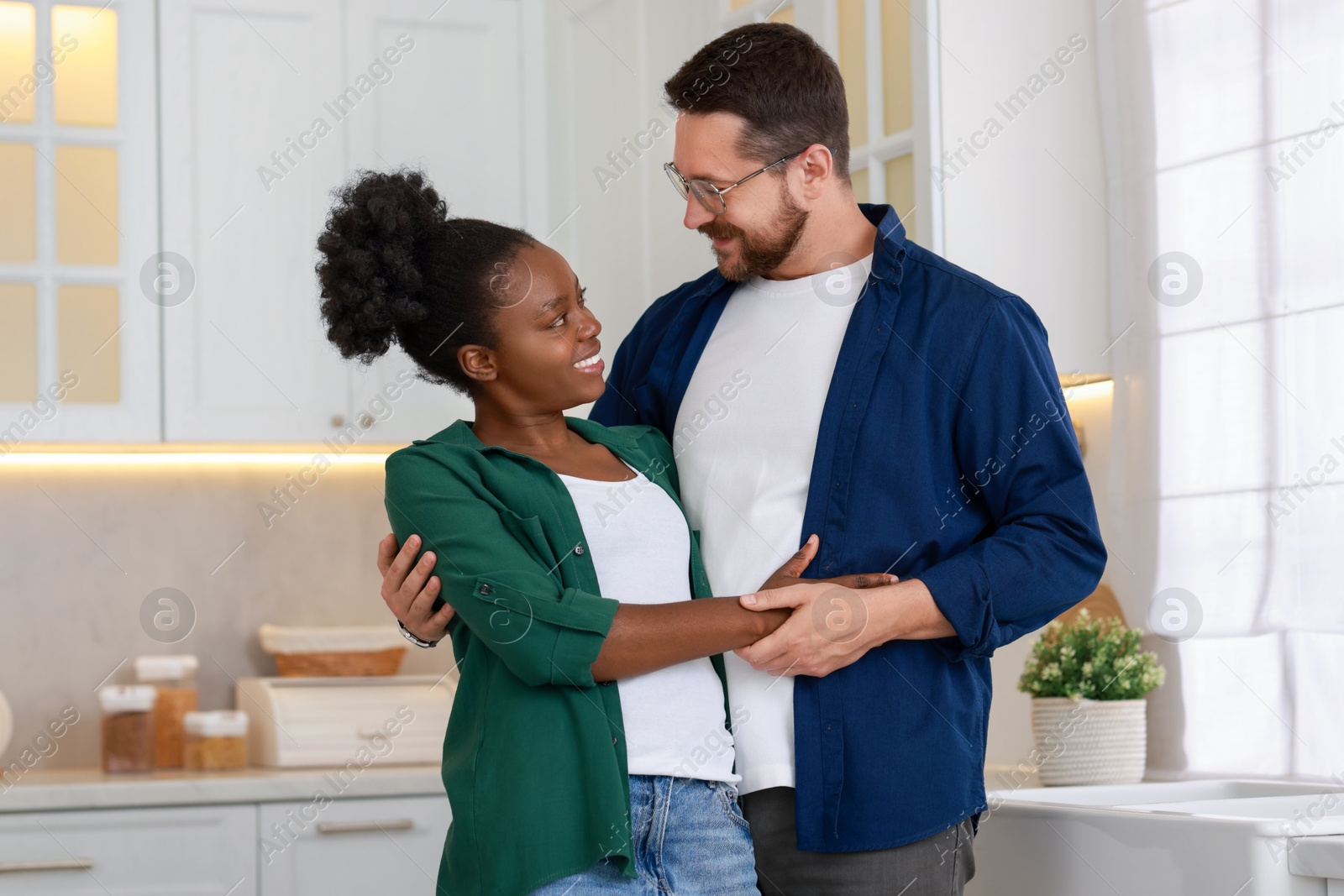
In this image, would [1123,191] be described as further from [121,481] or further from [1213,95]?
[121,481]

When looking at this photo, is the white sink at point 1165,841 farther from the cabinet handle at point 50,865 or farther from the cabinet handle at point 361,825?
the cabinet handle at point 50,865

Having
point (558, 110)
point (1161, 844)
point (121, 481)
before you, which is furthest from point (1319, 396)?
point (121, 481)

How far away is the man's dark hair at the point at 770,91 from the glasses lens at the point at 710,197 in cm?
5

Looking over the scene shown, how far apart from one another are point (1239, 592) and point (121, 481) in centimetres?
218

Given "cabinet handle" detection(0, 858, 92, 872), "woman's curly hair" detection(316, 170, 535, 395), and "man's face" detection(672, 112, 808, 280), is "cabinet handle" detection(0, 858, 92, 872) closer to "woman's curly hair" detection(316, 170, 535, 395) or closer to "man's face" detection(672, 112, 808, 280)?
"woman's curly hair" detection(316, 170, 535, 395)

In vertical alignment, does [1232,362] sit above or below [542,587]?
above

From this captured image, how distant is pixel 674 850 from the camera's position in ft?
3.95

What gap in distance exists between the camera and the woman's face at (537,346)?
1.35 meters

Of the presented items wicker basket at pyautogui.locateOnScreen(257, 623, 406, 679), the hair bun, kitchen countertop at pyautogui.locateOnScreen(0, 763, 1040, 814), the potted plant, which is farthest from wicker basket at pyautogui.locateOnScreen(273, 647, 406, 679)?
the hair bun

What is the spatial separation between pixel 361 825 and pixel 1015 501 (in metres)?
1.48

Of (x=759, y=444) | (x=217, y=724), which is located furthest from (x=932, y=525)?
(x=217, y=724)

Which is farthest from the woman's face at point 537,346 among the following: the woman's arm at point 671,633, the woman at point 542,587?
the woman's arm at point 671,633

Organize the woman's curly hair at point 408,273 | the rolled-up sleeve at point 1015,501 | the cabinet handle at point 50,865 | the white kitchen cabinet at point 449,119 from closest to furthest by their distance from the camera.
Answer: the rolled-up sleeve at point 1015,501 → the woman's curly hair at point 408,273 → the cabinet handle at point 50,865 → the white kitchen cabinet at point 449,119

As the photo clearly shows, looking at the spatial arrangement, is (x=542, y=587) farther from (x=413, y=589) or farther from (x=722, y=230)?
(x=722, y=230)
